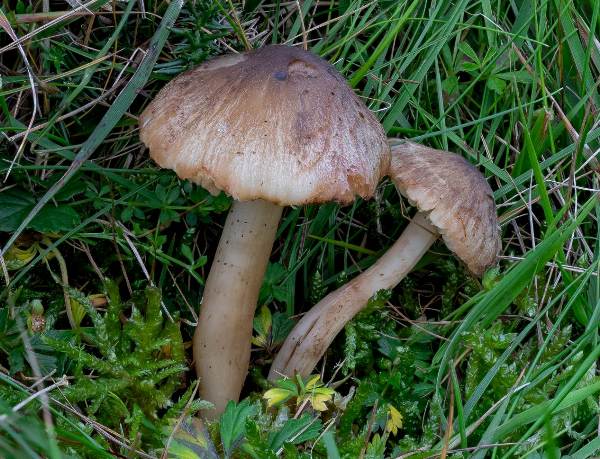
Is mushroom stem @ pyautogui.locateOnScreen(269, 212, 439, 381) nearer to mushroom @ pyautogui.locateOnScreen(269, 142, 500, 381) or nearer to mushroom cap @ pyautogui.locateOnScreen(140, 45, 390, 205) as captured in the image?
mushroom @ pyautogui.locateOnScreen(269, 142, 500, 381)

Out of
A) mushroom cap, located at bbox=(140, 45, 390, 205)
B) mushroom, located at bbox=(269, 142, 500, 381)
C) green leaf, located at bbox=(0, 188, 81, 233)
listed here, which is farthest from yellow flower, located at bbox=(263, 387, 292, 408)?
green leaf, located at bbox=(0, 188, 81, 233)

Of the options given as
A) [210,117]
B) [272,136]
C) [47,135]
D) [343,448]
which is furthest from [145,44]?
[343,448]

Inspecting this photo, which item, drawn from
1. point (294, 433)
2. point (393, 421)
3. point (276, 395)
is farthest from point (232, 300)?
point (393, 421)

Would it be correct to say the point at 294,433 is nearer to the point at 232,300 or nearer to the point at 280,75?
the point at 232,300

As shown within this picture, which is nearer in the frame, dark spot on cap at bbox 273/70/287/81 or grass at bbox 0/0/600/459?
dark spot on cap at bbox 273/70/287/81

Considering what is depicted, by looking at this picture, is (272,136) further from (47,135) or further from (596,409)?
(596,409)

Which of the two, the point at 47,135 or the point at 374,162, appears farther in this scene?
the point at 47,135
